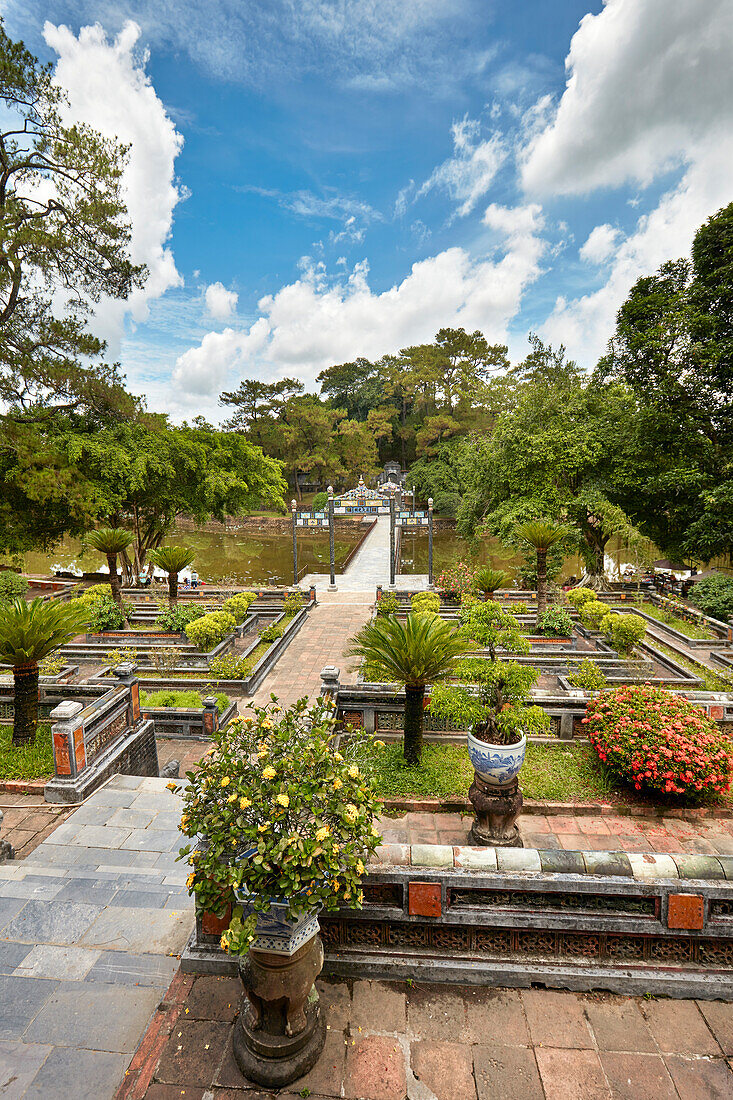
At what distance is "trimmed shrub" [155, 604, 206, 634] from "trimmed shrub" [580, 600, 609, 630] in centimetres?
1071

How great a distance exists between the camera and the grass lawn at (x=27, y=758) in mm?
6434

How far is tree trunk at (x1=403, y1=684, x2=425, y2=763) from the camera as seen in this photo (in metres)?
6.51

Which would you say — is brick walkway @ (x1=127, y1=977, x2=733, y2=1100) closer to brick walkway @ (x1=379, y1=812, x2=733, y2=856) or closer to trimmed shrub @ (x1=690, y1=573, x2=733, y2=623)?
brick walkway @ (x1=379, y1=812, x2=733, y2=856)

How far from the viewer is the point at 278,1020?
2.76 meters

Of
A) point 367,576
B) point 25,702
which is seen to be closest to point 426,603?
point 367,576

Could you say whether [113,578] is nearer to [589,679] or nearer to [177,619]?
[177,619]

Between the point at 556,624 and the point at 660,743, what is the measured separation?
7683mm

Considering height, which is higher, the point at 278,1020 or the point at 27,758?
the point at 278,1020

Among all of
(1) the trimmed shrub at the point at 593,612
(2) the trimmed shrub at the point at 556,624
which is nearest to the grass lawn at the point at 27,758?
(2) the trimmed shrub at the point at 556,624

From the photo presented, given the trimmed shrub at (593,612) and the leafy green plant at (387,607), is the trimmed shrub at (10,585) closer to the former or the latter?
the leafy green plant at (387,607)

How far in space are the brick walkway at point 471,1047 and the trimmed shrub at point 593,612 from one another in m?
11.2

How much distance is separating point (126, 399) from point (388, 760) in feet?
51.3

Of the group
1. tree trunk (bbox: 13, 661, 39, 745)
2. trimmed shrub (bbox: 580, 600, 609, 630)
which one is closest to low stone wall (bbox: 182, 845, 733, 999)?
tree trunk (bbox: 13, 661, 39, 745)

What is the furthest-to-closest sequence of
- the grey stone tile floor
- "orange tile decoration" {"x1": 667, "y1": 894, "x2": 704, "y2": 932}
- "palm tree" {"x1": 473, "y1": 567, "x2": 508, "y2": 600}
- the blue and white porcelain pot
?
"palm tree" {"x1": 473, "y1": 567, "x2": 508, "y2": 600}, the blue and white porcelain pot, "orange tile decoration" {"x1": 667, "y1": 894, "x2": 704, "y2": 932}, the grey stone tile floor
